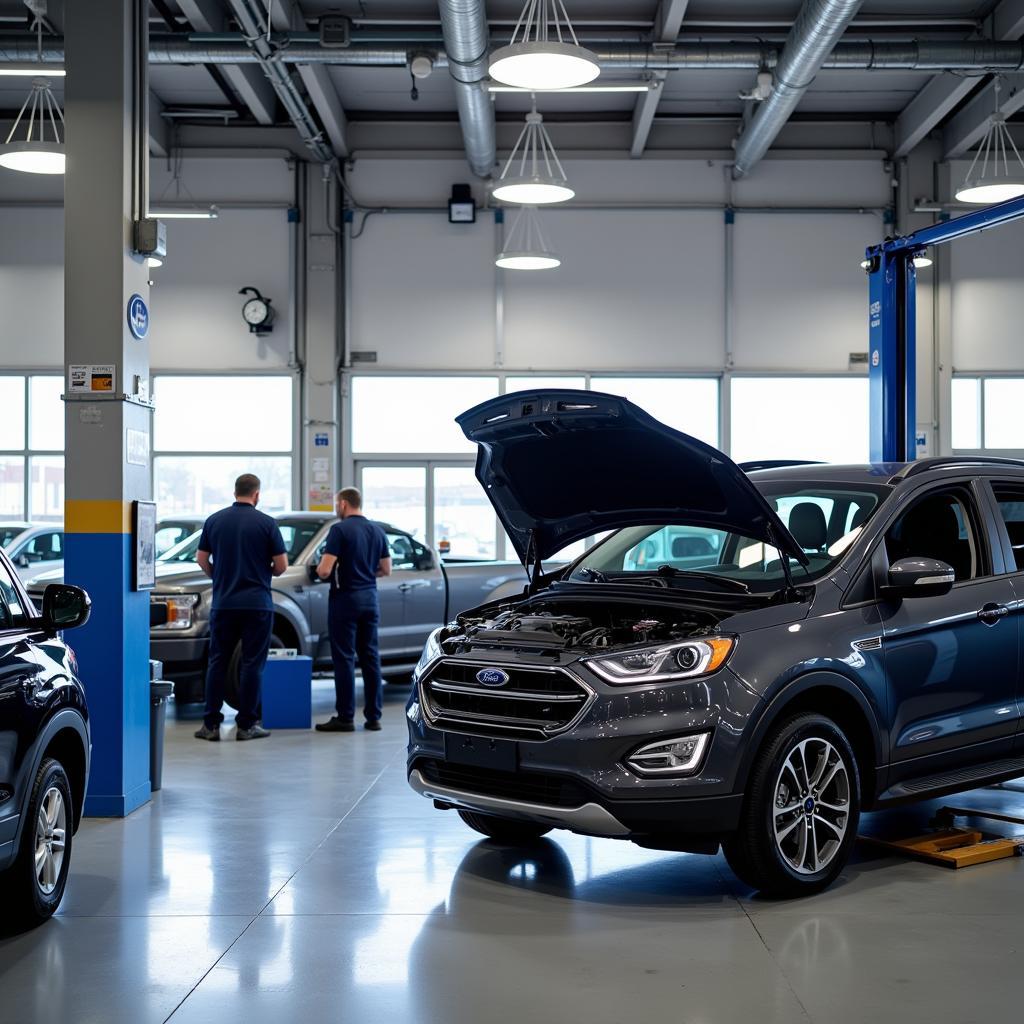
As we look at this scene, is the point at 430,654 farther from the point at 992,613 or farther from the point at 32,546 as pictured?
the point at 32,546

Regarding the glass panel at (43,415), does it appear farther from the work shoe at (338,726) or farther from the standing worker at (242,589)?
the work shoe at (338,726)

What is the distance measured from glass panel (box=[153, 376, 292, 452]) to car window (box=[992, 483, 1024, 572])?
14.1 meters

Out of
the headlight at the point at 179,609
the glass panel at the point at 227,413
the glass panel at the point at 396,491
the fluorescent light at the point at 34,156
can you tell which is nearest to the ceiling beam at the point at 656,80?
the glass panel at the point at 396,491

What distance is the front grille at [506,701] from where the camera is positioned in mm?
4879

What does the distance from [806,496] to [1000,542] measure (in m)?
0.93

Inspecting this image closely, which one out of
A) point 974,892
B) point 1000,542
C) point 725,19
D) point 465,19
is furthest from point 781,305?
point 974,892

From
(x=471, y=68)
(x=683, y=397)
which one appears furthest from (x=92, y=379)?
(x=683, y=397)

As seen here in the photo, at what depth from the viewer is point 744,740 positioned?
15.7ft

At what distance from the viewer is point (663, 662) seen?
15.9 ft

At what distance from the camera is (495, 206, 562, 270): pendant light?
15070mm

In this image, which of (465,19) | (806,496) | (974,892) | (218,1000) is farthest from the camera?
(465,19)

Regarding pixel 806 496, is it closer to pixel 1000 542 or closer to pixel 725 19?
pixel 1000 542

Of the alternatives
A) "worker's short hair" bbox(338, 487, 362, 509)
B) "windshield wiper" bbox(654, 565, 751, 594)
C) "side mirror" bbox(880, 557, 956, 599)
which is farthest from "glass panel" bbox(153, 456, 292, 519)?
"side mirror" bbox(880, 557, 956, 599)

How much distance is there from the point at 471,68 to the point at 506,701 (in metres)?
10.4
